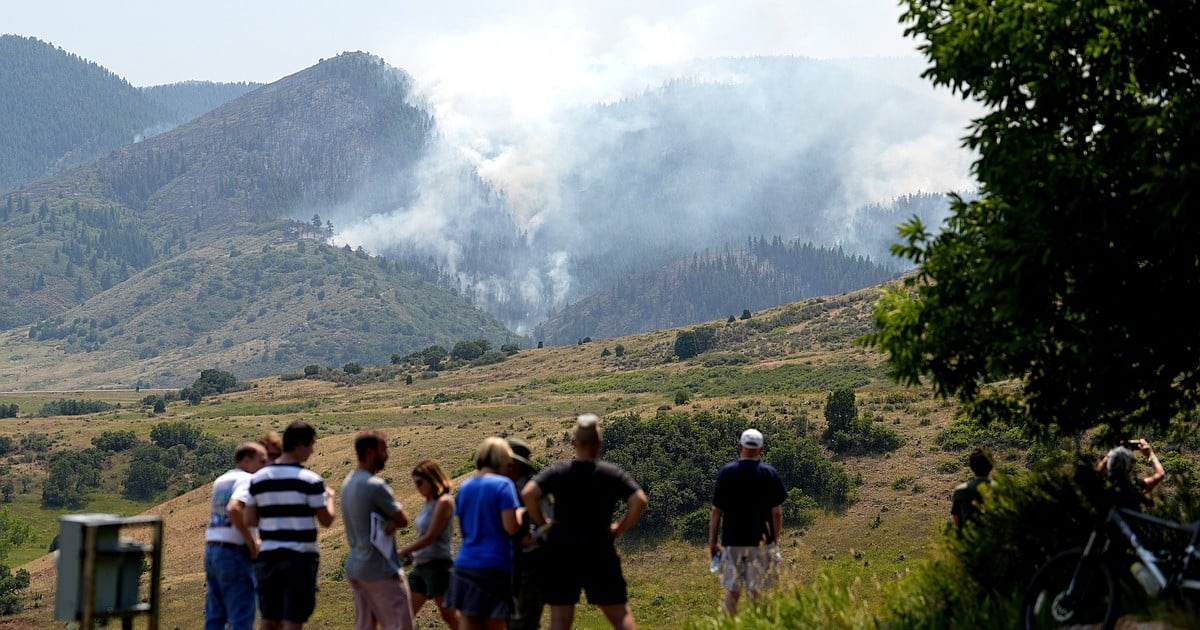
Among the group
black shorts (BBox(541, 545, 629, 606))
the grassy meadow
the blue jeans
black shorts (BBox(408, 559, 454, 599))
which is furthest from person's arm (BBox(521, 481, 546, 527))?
the grassy meadow

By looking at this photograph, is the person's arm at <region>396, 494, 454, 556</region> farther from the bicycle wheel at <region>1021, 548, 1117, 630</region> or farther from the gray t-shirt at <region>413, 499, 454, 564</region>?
the bicycle wheel at <region>1021, 548, 1117, 630</region>

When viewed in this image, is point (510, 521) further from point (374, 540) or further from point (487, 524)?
point (374, 540)

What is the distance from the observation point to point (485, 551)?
10.4m

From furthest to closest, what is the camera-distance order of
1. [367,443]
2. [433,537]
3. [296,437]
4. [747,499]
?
[747,499] → [433,537] → [296,437] → [367,443]

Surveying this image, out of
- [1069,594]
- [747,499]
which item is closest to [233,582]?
[747,499]

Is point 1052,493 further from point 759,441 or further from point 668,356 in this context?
point 668,356

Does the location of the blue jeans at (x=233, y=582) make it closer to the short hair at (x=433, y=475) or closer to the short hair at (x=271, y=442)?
the short hair at (x=271, y=442)

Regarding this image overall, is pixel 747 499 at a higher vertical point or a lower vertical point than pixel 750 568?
higher

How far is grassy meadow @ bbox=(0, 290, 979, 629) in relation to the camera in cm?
4766

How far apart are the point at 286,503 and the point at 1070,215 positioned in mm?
6955

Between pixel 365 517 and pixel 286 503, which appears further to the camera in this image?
pixel 286 503

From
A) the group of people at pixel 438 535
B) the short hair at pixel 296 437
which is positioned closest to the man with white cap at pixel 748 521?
the group of people at pixel 438 535

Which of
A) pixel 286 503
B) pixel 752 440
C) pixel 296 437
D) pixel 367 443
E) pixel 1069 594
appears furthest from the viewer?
pixel 752 440

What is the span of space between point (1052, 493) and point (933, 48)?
179 inches
